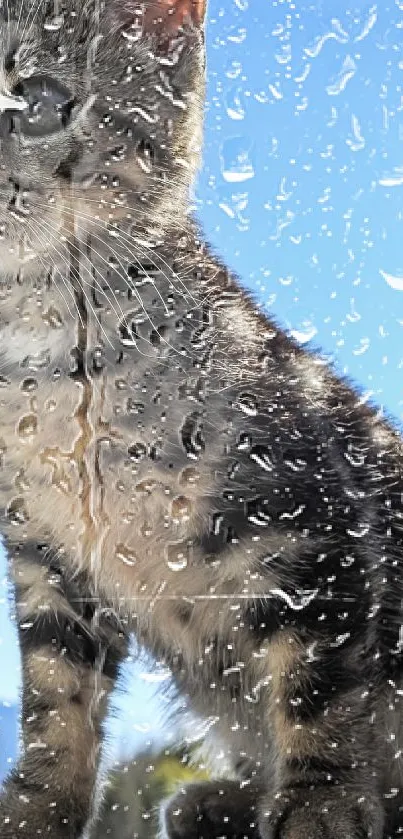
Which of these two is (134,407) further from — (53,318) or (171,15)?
(171,15)

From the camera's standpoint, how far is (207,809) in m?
0.90

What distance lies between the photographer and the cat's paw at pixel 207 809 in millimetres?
862

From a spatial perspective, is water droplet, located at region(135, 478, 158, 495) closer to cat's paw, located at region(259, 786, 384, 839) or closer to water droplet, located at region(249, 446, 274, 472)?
water droplet, located at region(249, 446, 274, 472)

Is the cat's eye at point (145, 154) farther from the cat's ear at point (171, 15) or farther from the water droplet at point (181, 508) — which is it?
the water droplet at point (181, 508)

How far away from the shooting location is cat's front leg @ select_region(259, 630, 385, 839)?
785 millimetres

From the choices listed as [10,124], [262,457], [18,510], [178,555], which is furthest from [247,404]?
[10,124]

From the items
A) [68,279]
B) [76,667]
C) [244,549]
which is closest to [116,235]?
[68,279]

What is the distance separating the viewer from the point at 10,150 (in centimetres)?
88

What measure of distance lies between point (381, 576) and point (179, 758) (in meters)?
0.26

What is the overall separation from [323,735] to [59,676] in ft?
0.95

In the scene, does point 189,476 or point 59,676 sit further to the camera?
point 59,676

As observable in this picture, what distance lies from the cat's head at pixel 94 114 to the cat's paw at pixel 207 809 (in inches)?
21.7

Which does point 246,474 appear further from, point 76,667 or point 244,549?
point 76,667

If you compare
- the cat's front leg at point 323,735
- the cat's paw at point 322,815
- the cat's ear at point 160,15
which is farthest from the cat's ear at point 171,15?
the cat's paw at point 322,815
